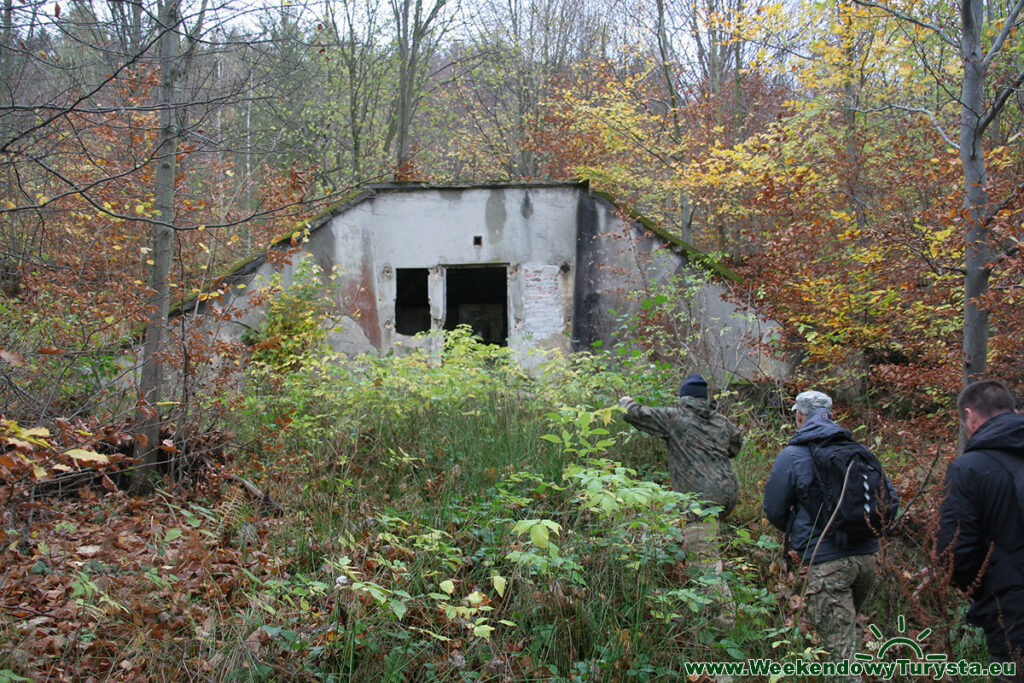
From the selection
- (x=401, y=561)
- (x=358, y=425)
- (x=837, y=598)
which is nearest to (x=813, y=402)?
(x=837, y=598)

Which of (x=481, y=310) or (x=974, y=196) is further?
(x=481, y=310)

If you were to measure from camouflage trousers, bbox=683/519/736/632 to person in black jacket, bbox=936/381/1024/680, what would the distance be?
1.22 metres

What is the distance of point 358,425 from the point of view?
667cm

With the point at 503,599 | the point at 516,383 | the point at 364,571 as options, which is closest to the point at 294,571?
the point at 364,571

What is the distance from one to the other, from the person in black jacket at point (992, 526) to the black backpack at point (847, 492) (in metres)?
0.59

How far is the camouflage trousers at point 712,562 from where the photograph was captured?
4250 millimetres

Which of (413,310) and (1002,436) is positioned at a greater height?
(413,310)

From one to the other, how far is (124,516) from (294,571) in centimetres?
172

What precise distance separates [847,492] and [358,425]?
4220 millimetres

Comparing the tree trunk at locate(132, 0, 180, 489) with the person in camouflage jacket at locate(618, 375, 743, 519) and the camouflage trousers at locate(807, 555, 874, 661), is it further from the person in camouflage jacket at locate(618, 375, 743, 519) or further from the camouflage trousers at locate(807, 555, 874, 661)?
the camouflage trousers at locate(807, 555, 874, 661)

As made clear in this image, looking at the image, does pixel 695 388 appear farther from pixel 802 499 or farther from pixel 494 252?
pixel 494 252

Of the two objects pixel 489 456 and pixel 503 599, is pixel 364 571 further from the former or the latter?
pixel 489 456

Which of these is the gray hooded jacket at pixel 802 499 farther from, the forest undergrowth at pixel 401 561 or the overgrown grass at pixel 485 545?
the overgrown grass at pixel 485 545

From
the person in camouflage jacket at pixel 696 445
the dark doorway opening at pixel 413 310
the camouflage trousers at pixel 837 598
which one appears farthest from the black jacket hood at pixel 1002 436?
the dark doorway opening at pixel 413 310
